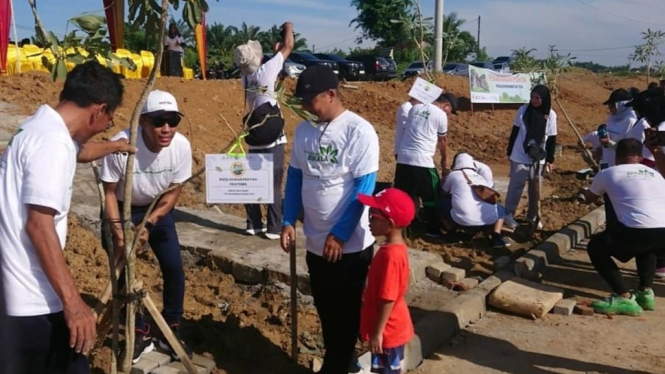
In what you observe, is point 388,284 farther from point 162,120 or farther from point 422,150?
point 422,150

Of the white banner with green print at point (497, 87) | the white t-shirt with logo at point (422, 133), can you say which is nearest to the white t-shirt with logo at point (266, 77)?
the white t-shirt with logo at point (422, 133)

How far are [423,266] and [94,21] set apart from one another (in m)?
4.02

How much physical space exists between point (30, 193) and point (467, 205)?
18.4ft

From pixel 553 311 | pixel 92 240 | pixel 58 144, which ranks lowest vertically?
pixel 553 311

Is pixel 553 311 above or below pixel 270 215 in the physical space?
below

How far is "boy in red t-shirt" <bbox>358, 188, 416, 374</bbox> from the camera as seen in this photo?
11.5 ft

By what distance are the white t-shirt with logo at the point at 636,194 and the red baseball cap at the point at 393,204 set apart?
2.86 meters

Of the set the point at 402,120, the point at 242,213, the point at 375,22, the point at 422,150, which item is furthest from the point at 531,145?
the point at 375,22

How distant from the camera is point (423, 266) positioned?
6039mm

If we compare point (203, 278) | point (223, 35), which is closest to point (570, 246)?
point (203, 278)

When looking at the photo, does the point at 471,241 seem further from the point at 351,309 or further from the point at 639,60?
the point at 639,60

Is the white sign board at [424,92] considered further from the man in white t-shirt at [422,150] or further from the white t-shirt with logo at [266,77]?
the white t-shirt with logo at [266,77]

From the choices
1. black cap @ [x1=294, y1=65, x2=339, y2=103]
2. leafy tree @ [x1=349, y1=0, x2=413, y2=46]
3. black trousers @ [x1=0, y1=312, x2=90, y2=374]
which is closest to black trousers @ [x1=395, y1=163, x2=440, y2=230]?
black cap @ [x1=294, y1=65, x2=339, y2=103]

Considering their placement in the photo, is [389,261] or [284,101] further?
[389,261]
